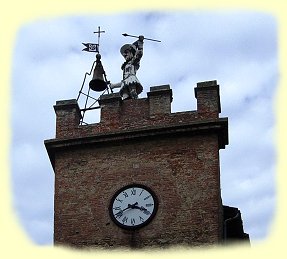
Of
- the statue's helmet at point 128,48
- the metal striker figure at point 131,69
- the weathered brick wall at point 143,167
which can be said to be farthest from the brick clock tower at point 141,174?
the statue's helmet at point 128,48

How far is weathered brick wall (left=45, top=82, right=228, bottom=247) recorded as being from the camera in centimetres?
2545

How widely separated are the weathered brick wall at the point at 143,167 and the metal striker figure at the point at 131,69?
2.65 feet

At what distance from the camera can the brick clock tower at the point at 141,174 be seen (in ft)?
83.6

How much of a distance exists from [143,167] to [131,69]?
355 cm

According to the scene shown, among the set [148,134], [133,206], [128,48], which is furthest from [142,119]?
[128,48]

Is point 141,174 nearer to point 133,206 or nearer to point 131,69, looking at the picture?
point 133,206

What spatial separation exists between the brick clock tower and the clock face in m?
0.02

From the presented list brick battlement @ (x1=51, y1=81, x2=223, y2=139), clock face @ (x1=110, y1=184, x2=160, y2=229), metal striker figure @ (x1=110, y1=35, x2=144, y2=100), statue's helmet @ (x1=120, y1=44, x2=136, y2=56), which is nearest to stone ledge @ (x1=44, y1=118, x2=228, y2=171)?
brick battlement @ (x1=51, y1=81, x2=223, y2=139)

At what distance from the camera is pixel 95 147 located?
88.8ft

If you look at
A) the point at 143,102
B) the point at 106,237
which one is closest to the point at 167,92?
the point at 143,102

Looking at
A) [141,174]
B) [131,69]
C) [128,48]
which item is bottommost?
[141,174]

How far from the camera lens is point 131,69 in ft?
94.7

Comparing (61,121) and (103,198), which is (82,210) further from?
(61,121)

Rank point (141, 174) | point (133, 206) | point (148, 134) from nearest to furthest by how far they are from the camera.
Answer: point (133, 206)
point (141, 174)
point (148, 134)
